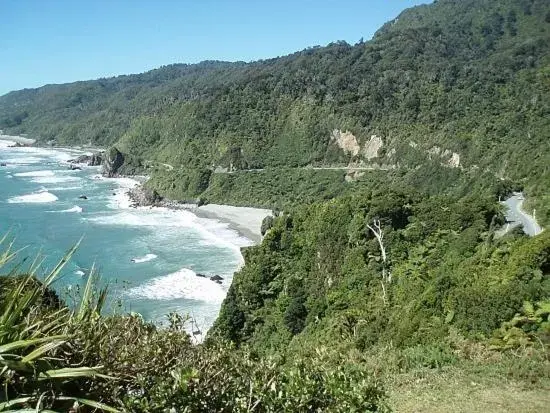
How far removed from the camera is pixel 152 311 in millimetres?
36594

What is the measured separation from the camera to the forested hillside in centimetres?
6575

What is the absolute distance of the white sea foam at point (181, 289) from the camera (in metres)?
39.8

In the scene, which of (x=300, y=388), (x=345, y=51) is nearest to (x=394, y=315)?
(x=300, y=388)

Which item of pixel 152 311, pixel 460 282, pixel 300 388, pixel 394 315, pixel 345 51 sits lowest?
pixel 152 311

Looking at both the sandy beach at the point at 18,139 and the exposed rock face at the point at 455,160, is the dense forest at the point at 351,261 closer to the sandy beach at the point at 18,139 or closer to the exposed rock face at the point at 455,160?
the exposed rock face at the point at 455,160

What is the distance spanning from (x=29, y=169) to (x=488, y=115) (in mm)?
83393

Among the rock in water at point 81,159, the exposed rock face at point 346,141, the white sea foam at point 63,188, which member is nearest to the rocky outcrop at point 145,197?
the white sea foam at point 63,188

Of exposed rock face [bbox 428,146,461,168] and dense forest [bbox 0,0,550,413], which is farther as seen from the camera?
exposed rock face [bbox 428,146,461,168]

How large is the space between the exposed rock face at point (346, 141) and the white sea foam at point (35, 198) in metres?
41.1

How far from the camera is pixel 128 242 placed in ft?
181

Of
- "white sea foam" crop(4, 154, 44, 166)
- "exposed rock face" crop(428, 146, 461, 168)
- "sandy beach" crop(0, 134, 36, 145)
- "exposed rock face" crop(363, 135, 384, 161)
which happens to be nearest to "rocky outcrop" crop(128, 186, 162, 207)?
"exposed rock face" crop(363, 135, 384, 161)

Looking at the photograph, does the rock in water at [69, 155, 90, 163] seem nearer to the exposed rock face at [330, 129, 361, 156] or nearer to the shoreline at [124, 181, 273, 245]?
the shoreline at [124, 181, 273, 245]

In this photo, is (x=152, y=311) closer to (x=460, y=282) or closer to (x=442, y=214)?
(x=442, y=214)

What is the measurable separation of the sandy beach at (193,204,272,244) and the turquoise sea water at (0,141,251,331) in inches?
60.4
